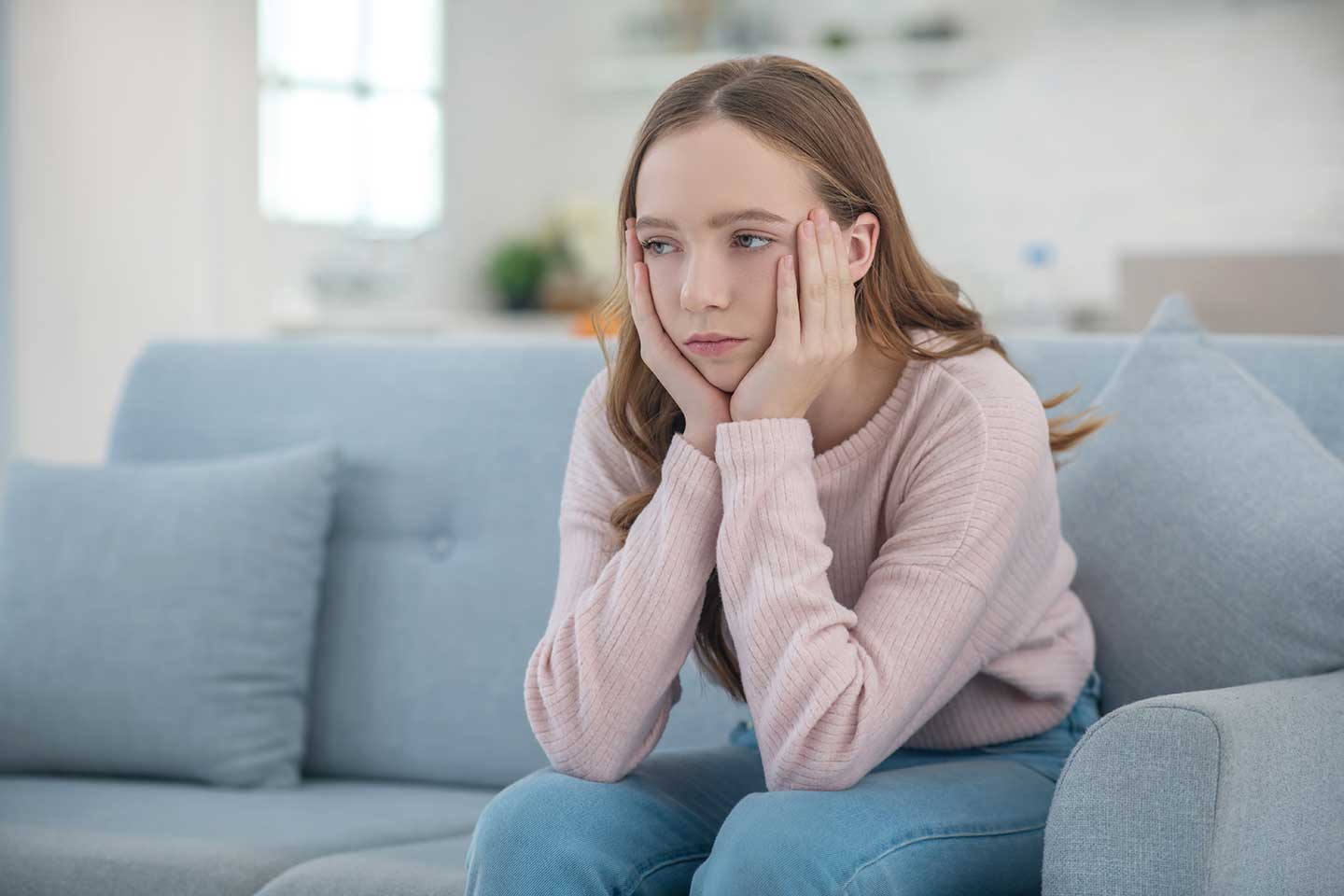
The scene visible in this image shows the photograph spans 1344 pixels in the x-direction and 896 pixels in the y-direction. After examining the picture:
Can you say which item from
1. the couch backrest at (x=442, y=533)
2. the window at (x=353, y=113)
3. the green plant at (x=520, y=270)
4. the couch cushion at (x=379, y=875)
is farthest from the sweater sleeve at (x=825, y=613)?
the green plant at (x=520, y=270)

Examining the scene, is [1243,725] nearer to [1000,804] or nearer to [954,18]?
[1000,804]

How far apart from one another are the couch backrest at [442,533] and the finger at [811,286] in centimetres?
57

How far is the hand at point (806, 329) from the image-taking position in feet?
4.41

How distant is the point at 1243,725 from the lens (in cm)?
115

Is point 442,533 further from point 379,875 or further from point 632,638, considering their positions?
point 632,638

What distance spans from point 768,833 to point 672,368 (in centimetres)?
45

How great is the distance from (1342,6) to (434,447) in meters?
4.38

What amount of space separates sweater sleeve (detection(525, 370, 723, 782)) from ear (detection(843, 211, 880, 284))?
0.22 metres

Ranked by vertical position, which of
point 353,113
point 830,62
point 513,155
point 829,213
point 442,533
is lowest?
point 442,533

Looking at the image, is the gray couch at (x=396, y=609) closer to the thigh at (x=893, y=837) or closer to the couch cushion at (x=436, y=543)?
the couch cushion at (x=436, y=543)

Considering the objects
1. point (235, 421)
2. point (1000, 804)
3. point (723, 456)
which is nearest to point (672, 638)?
point (723, 456)

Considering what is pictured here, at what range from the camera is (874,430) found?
144cm

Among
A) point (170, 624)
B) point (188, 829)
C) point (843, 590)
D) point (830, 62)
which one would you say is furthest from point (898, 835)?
point (830, 62)

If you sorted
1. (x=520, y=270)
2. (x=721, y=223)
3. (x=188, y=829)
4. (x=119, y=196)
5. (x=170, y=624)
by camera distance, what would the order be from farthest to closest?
1. (x=520, y=270)
2. (x=119, y=196)
3. (x=170, y=624)
4. (x=188, y=829)
5. (x=721, y=223)
